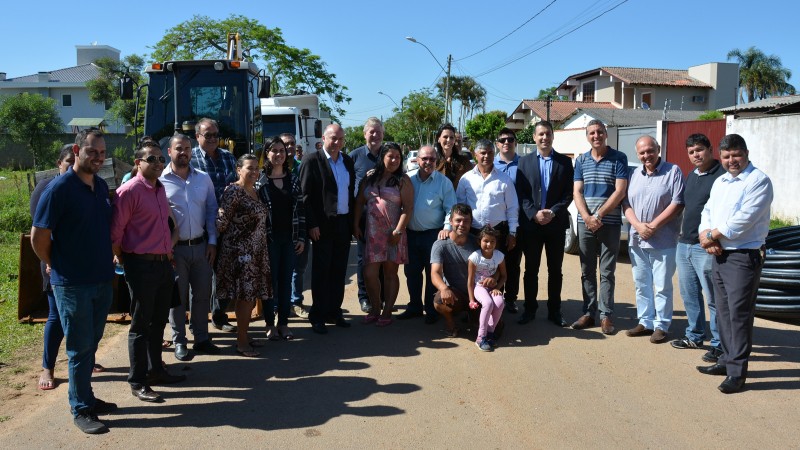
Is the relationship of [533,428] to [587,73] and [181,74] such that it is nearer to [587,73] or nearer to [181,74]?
[181,74]

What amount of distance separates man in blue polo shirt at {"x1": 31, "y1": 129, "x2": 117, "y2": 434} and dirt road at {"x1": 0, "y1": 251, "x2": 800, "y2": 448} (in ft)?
1.16

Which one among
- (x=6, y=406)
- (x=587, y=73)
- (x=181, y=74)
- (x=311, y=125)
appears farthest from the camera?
(x=587, y=73)

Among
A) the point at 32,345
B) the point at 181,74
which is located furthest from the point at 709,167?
the point at 181,74

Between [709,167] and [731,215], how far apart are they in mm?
943

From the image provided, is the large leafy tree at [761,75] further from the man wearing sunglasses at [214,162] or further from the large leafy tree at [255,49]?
the man wearing sunglasses at [214,162]

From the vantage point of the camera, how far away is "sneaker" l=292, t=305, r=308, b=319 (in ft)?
23.5

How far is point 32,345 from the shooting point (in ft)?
19.8

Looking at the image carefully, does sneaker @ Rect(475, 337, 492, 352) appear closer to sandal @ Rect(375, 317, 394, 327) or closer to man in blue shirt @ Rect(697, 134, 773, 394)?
sandal @ Rect(375, 317, 394, 327)

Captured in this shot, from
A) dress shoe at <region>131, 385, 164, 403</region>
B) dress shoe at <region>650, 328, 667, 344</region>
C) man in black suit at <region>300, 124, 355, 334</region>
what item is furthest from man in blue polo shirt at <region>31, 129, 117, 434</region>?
dress shoe at <region>650, 328, 667, 344</region>

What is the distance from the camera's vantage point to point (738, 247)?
4.92 meters

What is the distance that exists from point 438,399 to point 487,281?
1722 millimetres

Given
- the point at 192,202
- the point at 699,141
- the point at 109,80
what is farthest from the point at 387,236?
the point at 109,80

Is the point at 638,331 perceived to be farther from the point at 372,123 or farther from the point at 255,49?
the point at 255,49

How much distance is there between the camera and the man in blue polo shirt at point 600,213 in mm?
6371
